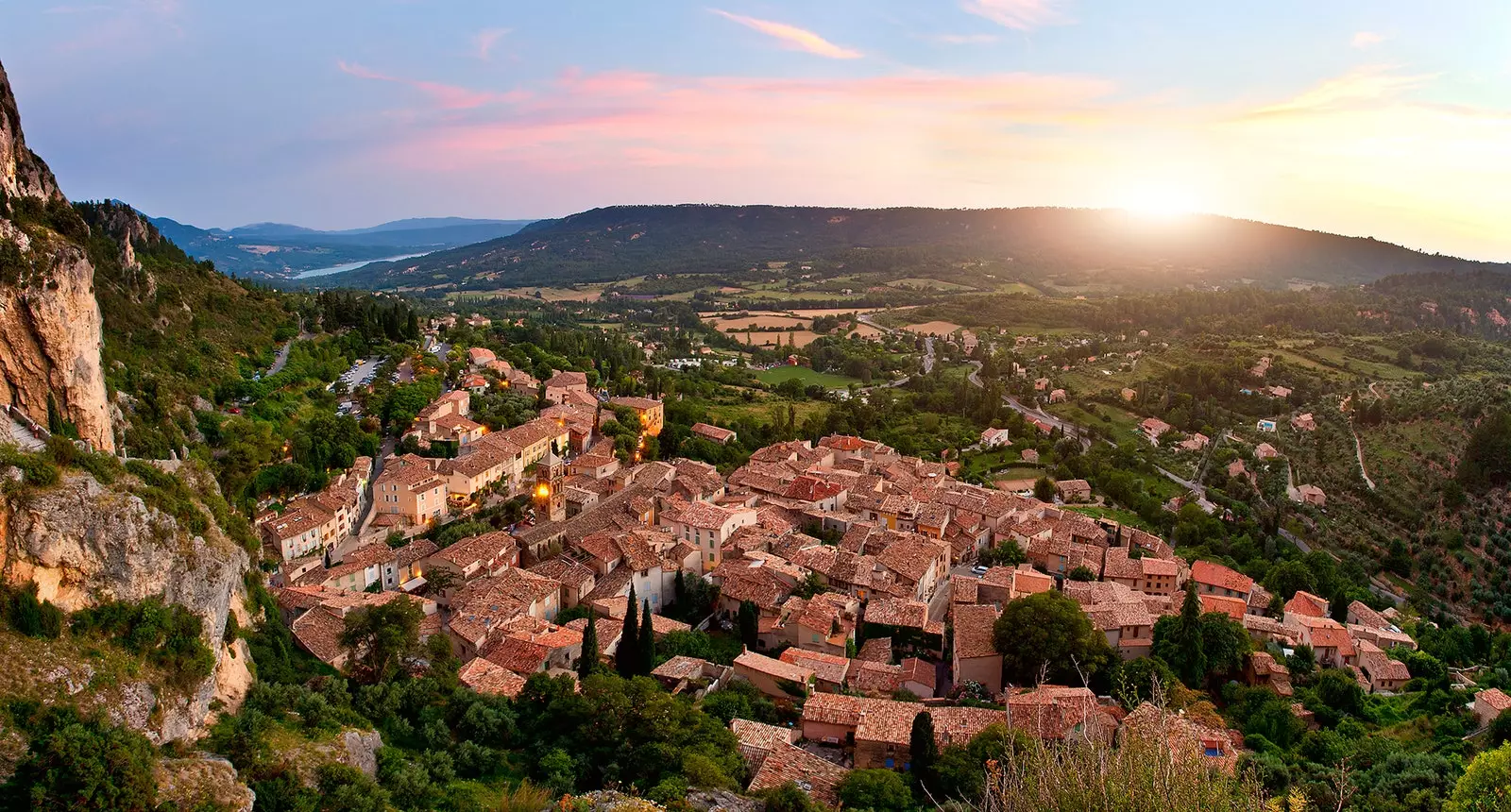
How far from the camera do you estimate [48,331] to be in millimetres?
21141

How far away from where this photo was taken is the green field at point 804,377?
8225 centimetres

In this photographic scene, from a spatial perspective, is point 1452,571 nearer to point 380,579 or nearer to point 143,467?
point 380,579

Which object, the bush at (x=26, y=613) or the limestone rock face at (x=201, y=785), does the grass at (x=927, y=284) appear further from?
the bush at (x=26, y=613)

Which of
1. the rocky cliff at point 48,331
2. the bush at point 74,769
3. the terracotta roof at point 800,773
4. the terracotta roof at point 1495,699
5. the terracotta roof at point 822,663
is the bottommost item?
the terracotta roof at point 1495,699

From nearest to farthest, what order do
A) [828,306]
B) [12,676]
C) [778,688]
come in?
[12,676], [778,688], [828,306]

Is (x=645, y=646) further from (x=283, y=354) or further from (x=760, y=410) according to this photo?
(x=760, y=410)

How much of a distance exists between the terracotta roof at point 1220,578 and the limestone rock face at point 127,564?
33.3 m

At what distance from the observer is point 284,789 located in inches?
600

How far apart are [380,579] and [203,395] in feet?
50.4

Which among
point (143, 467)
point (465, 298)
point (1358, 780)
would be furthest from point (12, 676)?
point (465, 298)

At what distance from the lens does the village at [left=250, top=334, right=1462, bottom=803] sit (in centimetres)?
2250

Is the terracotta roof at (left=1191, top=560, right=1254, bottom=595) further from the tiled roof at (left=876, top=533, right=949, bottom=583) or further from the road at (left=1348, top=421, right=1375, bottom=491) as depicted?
the road at (left=1348, top=421, right=1375, bottom=491)

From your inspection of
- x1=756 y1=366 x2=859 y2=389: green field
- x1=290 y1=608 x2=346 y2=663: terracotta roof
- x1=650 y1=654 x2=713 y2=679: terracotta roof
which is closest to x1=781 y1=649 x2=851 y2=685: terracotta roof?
x1=650 y1=654 x2=713 y2=679: terracotta roof

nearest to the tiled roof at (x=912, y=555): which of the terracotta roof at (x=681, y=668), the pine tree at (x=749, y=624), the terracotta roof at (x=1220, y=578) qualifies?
the pine tree at (x=749, y=624)
